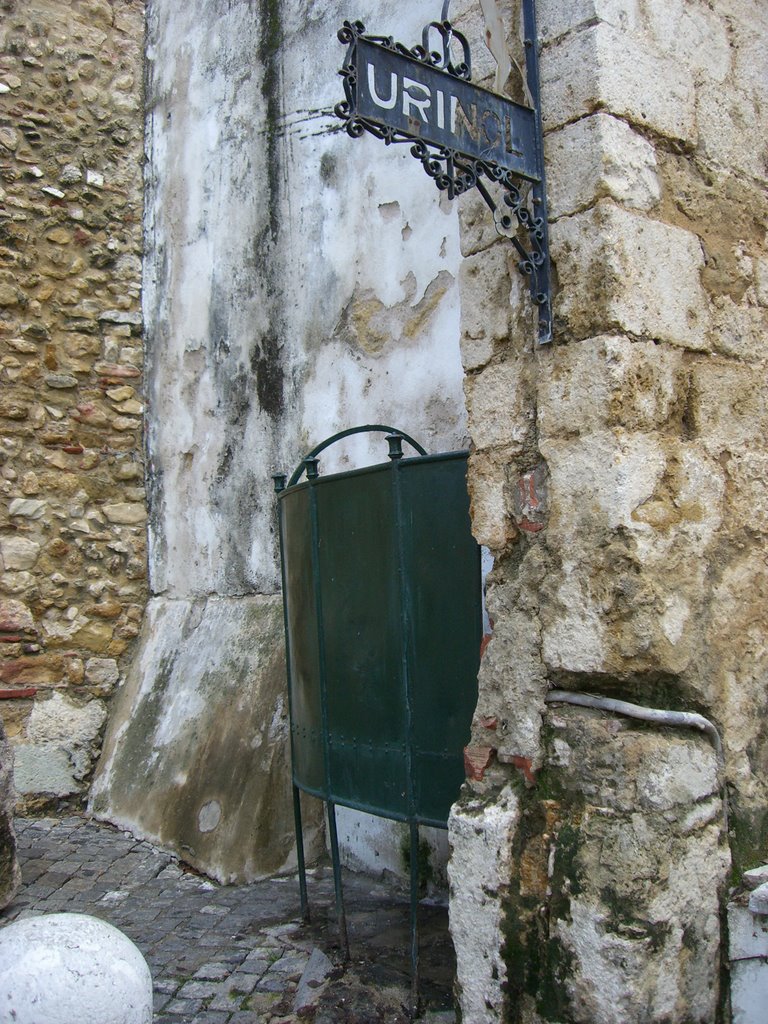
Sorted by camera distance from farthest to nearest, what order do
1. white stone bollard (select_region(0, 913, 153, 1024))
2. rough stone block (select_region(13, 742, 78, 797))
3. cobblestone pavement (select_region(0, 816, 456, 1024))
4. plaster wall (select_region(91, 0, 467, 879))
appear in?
1. rough stone block (select_region(13, 742, 78, 797))
2. plaster wall (select_region(91, 0, 467, 879))
3. cobblestone pavement (select_region(0, 816, 456, 1024))
4. white stone bollard (select_region(0, 913, 153, 1024))

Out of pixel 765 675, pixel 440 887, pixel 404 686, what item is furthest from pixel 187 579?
pixel 765 675

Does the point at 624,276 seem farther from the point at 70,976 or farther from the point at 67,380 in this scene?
the point at 67,380

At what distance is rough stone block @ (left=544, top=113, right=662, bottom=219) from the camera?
2.44m

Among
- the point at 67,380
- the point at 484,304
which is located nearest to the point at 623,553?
the point at 484,304

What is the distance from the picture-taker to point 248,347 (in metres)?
5.24

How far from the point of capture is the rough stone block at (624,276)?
242cm

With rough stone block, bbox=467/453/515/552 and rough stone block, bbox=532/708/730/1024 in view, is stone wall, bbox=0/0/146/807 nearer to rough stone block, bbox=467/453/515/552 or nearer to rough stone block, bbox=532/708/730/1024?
rough stone block, bbox=467/453/515/552

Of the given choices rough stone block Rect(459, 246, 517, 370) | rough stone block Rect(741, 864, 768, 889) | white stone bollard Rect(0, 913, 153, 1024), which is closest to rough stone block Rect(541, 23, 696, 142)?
rough stone block Rect(459, 246, 517, 370)

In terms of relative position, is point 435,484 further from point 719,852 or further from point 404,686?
point 719,852

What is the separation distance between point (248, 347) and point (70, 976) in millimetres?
3547

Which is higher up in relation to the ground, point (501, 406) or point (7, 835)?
point (501, 406)

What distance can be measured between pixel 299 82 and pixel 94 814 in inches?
149

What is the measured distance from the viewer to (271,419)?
5.08m

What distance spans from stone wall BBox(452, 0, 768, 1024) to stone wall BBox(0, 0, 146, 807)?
358cm
